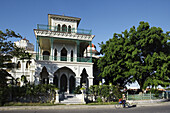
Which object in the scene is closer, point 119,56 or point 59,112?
point 59,112

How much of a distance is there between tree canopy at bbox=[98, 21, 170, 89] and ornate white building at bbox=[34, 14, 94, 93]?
3.45m

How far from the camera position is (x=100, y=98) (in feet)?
55.9

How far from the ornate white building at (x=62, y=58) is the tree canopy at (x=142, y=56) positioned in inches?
136

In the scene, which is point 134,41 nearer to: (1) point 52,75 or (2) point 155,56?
(2) point 155,56

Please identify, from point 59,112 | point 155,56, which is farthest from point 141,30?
point 59,112

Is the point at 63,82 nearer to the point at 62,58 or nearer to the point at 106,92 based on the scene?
the point at 62,58

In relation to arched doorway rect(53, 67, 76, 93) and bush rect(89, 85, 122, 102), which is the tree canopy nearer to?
bush rect(89, 85, 122, 102)

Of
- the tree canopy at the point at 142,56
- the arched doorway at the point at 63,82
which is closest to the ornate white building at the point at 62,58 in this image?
the arched doorway at the point at 63,82

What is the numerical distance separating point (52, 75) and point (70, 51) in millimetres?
4845

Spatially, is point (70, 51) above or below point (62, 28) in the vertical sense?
below

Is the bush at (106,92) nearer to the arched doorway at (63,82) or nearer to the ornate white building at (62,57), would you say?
the ornate white building at (62,57)

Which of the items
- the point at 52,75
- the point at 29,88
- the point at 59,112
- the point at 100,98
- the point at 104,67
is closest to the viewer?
the point at 59,112

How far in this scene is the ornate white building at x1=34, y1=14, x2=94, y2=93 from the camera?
20.0 metres

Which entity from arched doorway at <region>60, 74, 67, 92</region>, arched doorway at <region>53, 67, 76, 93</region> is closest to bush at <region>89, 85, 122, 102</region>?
arched doorway at <region>53, 67, 76, 93</region>
